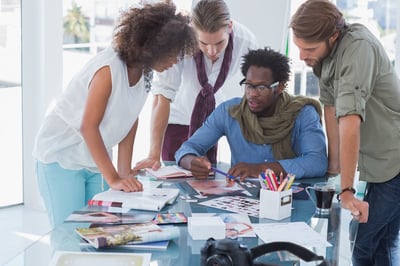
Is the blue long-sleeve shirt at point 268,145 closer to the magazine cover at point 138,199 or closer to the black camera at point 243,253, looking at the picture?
the magazine cover at point 138,199

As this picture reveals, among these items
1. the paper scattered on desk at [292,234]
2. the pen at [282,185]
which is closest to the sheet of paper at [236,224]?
the paper scattered on desk at [292,234]

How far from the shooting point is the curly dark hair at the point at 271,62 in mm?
Result: 2410

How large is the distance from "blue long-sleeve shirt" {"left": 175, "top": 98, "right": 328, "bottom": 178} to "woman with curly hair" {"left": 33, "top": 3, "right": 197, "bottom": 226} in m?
0.37

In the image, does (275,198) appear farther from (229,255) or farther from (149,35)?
(149,35)

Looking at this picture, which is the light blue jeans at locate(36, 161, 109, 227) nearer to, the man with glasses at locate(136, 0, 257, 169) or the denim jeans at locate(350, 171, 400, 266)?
the man with glasses at locate(136, 0, 257, 169)

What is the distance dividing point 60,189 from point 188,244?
0.75 m

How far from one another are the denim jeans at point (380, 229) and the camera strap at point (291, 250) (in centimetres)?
94

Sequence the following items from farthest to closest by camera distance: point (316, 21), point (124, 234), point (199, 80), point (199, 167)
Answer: point (199, 80) < point (199, 167) < point (316, 21) < point (124, 234)

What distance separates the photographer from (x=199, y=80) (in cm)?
274

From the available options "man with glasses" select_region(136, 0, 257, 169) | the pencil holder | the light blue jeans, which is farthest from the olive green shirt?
the light blue jeans

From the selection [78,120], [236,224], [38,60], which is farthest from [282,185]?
[38,60]

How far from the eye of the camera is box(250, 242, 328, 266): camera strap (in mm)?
1188

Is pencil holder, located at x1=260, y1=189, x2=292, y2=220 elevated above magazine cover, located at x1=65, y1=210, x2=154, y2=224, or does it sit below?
above

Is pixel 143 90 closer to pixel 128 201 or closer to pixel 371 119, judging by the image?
pixel 128 201
